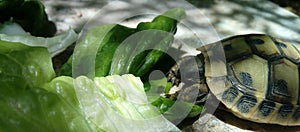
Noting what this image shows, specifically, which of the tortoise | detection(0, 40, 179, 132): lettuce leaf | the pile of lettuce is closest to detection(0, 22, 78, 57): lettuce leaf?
the pile of lettuce

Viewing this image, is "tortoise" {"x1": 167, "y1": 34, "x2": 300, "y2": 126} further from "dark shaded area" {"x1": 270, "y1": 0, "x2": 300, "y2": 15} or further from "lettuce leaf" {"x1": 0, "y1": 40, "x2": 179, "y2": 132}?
"dark shaded area" {"x1": 270, "y1": 0, "x2": 300, "y2": 15}

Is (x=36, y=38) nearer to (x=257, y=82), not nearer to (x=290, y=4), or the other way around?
(x=257, y=82)

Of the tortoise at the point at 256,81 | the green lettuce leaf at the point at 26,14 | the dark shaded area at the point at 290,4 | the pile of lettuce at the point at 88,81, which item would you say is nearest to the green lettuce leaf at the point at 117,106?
the pile of lettuce at the point at 88,81

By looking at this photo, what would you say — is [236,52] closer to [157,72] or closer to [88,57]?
[157,72]

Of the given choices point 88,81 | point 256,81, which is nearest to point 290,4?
point 256,81

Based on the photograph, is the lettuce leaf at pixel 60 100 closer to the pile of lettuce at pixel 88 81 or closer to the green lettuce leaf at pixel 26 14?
the pile of lettuce at pixel 88 81

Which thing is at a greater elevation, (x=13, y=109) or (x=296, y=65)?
(x=13, y=109)

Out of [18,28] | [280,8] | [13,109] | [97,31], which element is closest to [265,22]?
[280,8]
